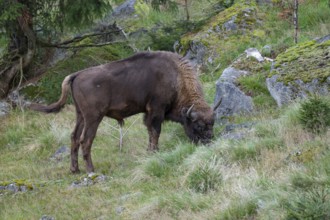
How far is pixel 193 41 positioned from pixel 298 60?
5.38 m

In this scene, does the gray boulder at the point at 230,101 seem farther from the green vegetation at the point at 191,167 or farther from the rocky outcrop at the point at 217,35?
the rocky outcrop at the point at 217,35

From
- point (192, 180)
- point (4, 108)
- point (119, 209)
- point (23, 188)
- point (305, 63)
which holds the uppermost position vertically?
point (305, 63)

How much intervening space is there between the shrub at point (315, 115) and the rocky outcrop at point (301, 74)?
1573 millimetres

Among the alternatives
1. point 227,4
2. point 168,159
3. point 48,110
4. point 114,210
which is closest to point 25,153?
point 48,110

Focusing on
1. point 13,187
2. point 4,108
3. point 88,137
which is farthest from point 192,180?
point 4,108

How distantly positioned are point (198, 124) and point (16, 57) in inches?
317

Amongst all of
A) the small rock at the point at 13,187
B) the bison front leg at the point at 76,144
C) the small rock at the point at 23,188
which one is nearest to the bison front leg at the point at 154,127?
the bison front leg at the point at 76,144

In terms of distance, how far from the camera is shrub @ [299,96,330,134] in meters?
8.90

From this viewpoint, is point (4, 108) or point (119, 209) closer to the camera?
point (119, 209)

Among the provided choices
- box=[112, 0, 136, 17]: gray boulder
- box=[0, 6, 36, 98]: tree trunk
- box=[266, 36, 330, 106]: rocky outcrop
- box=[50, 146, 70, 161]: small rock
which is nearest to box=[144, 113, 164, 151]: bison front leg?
box=[50, 146, 70, 161]: small rock

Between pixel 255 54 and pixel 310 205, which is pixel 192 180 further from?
pixel 255 54

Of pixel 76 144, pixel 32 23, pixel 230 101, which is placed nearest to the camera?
pixel 76 144

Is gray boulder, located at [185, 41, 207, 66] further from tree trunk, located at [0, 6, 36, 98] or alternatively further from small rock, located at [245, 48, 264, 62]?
tree trunk, located at [0, 6, 36, 98]

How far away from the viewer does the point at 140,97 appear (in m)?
11.6
